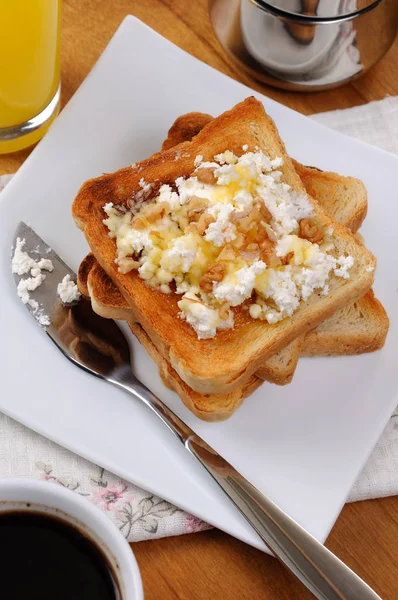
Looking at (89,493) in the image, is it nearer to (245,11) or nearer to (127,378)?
(127,378)

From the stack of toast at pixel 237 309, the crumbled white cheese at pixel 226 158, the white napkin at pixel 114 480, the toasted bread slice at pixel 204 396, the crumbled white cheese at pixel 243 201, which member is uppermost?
the crumbled white cheese at pixel 243 201

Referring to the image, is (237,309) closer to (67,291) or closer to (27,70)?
(67,291)

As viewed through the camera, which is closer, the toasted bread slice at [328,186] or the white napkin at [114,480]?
the white napkin at [114,480]

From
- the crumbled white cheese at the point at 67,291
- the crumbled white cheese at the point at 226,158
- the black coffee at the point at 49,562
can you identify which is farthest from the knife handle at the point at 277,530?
the crumbled white cheese at the point at 226,158

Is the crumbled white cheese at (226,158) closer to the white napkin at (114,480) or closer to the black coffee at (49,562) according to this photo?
the white napkin at (114,480)

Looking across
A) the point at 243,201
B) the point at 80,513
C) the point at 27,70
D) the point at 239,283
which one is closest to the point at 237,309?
the point at 239,283

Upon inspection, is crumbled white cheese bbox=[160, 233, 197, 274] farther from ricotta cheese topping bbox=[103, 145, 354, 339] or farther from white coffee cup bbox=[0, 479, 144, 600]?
white coffee cup bbox=[0, 479, 144, 600]

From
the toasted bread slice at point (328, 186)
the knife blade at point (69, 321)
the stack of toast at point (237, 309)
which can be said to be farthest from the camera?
the toasted bread slice at point (328, 186)
